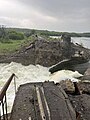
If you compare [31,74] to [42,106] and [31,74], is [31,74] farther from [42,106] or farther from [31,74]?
[42,106]

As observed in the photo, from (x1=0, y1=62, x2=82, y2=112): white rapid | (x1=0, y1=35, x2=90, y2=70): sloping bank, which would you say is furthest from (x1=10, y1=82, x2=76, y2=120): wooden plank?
(x1=0, y1=35, x2=90, y2=70): sloping bank

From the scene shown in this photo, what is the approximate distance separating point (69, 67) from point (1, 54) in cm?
635

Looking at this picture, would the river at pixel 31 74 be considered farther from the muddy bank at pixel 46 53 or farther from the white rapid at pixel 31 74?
the muddy bank at pixel 46 53

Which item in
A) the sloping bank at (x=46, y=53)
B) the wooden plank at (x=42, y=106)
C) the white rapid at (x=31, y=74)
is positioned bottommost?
the white rapid at (x=31, y=74)

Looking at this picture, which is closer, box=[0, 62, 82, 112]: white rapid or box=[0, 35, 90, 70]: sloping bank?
box=[0, 62, 82, 112]: white rapid

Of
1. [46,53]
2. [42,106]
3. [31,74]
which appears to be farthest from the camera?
[46,53]

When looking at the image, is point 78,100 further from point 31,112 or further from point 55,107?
point 31,112

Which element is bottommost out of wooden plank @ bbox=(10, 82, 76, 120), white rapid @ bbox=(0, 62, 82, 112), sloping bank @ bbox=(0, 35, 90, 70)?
white rapid @ bbox=(0, 62, 82, 112)

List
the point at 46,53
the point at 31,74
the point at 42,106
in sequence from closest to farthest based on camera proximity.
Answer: the point at 42,106, the point at 31,74, the point at 46,53

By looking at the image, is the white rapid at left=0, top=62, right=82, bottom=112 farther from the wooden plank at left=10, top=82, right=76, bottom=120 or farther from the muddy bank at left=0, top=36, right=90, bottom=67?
the wooden plank at left=10, top=82, right=76, bottom=120

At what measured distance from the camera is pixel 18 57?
873 inches

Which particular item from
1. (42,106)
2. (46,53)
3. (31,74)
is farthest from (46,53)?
(42,106)

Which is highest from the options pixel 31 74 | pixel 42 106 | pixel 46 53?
pixel 42 106

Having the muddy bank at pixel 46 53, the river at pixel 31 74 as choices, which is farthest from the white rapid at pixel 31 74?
the muddy bank at pixel 46 53
